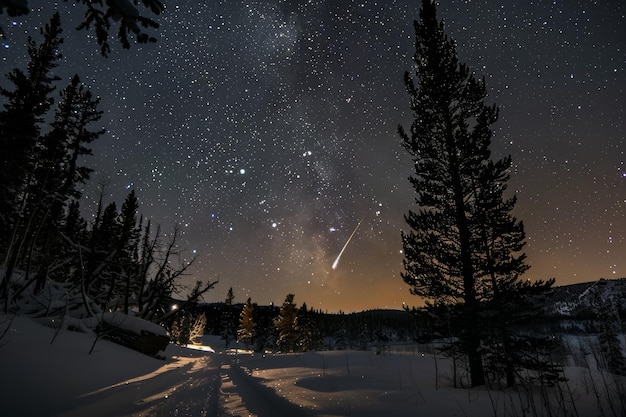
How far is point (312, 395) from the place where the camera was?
594 cm

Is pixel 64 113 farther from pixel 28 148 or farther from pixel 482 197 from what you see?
pixel 482 197

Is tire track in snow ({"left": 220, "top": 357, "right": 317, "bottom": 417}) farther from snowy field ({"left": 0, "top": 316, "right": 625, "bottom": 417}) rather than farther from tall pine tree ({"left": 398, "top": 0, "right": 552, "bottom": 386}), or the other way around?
tall pine tree ({"left": 398, "top": 0, "right": 552, "bottom": 386})

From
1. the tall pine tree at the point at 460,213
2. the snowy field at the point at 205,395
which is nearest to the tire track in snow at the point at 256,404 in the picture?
the snowy field at the point at 205,395

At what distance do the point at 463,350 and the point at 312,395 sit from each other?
5.07 meters

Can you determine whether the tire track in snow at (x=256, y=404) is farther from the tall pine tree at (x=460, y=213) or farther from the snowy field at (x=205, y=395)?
the tall pine tree at (x=460, y=213)

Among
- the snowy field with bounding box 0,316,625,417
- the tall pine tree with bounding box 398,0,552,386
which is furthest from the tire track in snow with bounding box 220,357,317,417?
the tall pine tree with bounding box 398,0,552,386

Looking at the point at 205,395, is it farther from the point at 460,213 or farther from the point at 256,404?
the point at 460,213

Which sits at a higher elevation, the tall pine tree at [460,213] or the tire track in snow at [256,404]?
the tall pine tree at [460,213]

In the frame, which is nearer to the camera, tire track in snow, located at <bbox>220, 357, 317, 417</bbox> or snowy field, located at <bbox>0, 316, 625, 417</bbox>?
snowy field, located at <bbox>0, 316, 625, 417</bbox>

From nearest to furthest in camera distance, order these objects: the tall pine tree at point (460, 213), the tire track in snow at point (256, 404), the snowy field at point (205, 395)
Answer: the snowy field at point (205, 395) < the tire track in snow at point (256, 404) < the tall pine tree at point (460, 213)

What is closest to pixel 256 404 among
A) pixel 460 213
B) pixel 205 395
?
pixel 205 395

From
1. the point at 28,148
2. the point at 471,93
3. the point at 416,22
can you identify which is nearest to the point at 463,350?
the point at 471,93

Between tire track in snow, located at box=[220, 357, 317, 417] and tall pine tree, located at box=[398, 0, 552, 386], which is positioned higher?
tall pine tree, located at box=[398, 0, 552, 386]

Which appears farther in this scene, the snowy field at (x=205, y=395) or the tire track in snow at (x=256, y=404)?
the tire track in snow at (x=256, y=404)
